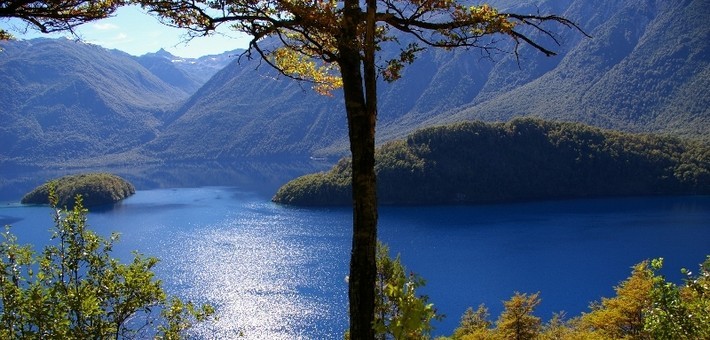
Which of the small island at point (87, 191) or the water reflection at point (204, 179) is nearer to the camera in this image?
the small island at point (87, 191)

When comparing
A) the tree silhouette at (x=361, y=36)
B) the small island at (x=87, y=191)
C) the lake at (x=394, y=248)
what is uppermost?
the tree silhouette at (x=361, y=36)

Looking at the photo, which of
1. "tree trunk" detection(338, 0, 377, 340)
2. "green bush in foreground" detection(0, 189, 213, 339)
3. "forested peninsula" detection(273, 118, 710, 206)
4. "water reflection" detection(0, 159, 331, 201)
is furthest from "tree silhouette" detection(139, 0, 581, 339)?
"water reflection" detection(0, 159, 331, 201)

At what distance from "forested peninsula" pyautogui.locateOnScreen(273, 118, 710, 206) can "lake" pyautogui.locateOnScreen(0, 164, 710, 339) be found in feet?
27.5

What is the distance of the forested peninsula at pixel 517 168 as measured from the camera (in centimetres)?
11281

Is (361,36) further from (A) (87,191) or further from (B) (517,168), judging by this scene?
(A) (87,191)

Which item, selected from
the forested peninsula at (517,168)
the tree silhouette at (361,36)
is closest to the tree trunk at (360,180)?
the tree silhouette at (361,36)

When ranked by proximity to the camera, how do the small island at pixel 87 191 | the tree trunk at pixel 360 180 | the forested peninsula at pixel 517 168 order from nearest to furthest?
the tree trunk at pixel 360 180
the forested peninsula at pixel 517 168
the small island at pixel 87 191

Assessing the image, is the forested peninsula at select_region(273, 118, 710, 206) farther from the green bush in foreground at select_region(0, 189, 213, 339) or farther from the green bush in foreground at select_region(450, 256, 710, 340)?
the green bush in foreground at select_region(0, 189, 213, 339)

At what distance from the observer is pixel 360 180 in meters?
5.66

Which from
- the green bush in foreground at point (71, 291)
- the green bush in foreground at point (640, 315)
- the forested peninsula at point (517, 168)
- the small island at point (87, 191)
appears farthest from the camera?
the small island at point (87, 191)

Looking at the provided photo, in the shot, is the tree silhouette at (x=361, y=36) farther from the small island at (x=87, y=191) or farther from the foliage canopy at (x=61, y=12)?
the small island at (x=87, y=191)

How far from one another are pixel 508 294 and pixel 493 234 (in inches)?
1053

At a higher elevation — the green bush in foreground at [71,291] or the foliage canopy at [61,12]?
the foliage canopy at [61,12]

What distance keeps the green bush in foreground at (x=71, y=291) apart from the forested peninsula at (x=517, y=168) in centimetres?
9951
